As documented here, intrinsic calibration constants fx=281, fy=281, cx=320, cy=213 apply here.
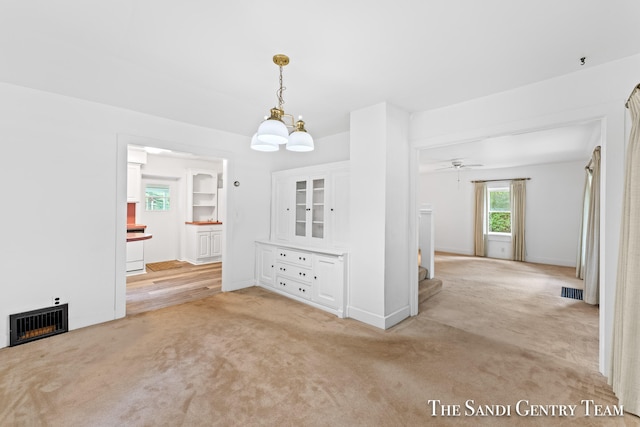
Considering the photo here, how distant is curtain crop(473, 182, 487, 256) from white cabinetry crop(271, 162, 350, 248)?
595 centimetres

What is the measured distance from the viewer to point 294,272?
4066mm

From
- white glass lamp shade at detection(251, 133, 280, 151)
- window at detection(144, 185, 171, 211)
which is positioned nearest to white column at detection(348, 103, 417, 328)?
white glass lamp shade at detection(251, 133, 280, 151)

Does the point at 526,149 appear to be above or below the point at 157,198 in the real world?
above

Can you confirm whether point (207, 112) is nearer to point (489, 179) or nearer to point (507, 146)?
point (507, 146)

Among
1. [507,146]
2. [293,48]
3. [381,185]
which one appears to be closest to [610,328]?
[381,185]

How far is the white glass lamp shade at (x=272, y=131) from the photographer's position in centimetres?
210

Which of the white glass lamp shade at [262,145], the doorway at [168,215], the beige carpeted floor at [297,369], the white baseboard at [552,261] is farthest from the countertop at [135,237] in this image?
the white baseboard at [552,261]

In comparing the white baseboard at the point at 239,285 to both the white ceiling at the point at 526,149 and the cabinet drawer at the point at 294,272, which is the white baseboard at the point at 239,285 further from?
the white ceiling at the point at 526,149

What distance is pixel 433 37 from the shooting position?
2.03 m

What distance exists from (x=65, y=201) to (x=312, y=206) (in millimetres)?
2865

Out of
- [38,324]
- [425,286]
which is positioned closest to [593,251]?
[425,286]

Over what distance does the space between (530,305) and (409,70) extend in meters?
3.67

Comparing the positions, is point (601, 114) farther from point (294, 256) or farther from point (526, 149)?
point (526, 149)

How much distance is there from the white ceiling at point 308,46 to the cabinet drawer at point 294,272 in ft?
7.28
